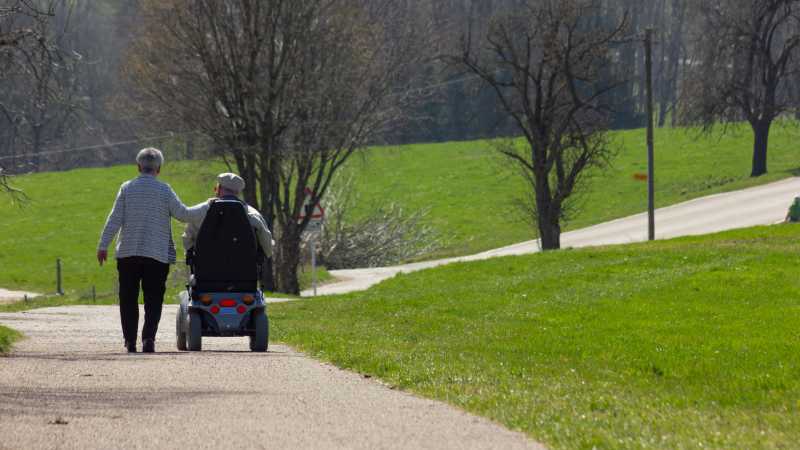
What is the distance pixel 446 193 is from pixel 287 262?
3580 centimetres

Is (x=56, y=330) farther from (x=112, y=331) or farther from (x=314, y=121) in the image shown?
(x=314, y=121)

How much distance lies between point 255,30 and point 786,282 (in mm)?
18595

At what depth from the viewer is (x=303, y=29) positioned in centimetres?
3891

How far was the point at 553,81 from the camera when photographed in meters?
46.2

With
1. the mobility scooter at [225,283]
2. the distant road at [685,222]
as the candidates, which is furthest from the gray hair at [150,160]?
the distant road at [685,222]

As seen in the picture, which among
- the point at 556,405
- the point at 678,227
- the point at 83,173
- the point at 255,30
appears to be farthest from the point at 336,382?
the point at 83,173

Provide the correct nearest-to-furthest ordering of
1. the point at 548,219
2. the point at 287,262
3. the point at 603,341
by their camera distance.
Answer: the point at 603,341 < the point at 287,262 < the point at 548,219

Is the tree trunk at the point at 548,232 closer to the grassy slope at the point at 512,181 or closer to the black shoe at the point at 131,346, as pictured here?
the grassy slope at the point at 512,181

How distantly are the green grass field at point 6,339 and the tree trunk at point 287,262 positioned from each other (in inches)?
1021

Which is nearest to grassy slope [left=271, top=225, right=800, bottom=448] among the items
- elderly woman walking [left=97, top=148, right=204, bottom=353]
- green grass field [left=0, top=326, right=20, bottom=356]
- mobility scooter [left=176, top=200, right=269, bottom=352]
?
mobility scooter [left=176, top=200, right=269, bottom=352]

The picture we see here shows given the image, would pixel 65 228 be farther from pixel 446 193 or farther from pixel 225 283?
pixel 225 283

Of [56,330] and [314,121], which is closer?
[56,330]

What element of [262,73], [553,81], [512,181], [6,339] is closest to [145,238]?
[6,339]

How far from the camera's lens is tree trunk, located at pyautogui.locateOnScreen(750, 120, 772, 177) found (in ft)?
222
